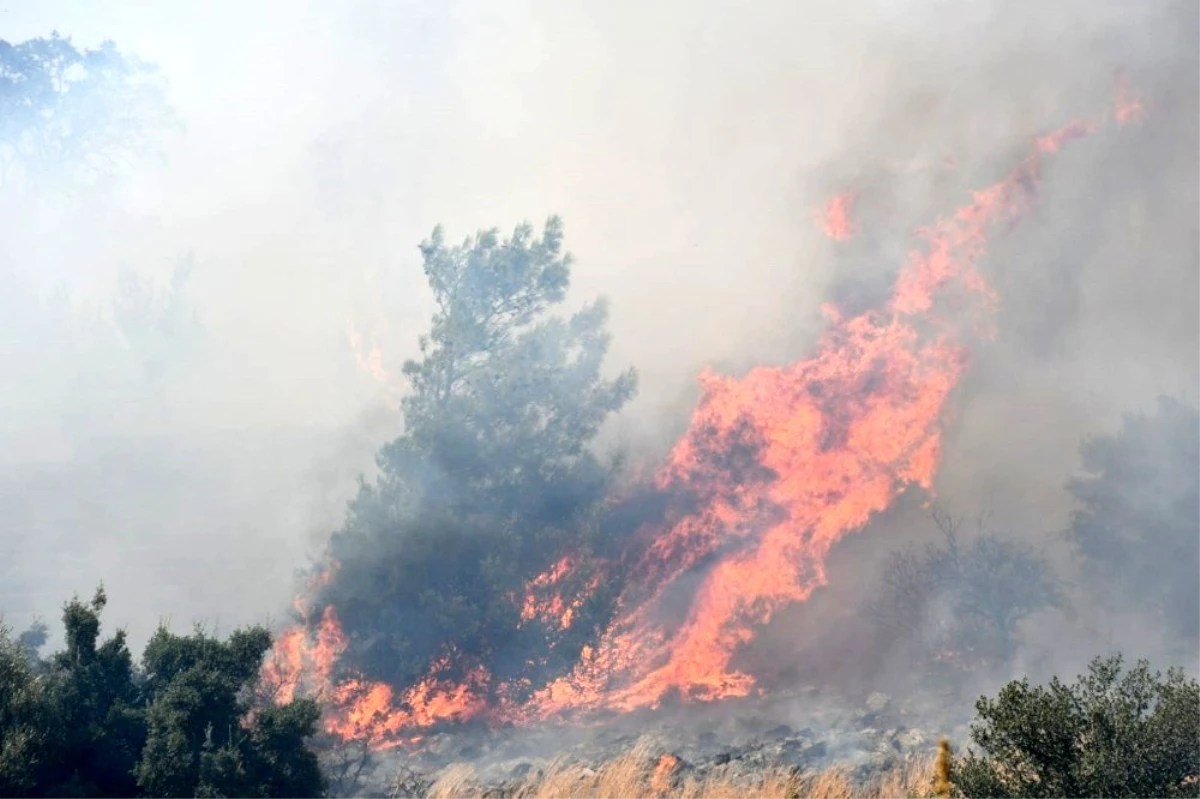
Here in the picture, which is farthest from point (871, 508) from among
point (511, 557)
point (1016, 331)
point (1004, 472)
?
point (511, 557)

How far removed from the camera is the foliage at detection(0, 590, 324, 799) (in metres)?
15.2

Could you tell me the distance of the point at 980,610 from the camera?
111ft

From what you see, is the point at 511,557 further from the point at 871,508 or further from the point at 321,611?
the point at 871,508

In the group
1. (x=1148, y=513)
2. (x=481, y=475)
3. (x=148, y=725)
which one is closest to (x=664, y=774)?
(x=148, y=725)

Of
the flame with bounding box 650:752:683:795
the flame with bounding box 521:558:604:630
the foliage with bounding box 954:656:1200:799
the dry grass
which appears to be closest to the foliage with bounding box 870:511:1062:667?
the flame with bounding box 521:558:604:630

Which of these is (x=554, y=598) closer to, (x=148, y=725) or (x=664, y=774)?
(x=664, y=774)

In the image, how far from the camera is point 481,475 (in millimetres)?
32375

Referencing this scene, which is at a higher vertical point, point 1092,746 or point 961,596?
point 961,596

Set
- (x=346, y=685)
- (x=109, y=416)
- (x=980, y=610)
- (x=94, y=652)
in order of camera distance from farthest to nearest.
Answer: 1. (x=109, y=416)
2. (x=980, y=610)
3. (x=346, y=685)
4. (x=94, y=652)

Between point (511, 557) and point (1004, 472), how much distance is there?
73.2ft

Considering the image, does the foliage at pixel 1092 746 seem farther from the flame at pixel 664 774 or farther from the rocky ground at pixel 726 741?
the rocky ground at pixel 726 741

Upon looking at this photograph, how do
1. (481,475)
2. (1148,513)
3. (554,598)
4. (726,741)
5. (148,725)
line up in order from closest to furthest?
1. (148,725)
2. (726,741)
3. (554,598)
4. (481,475)
5. (1148,513)

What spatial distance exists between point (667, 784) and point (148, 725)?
11.3 meters

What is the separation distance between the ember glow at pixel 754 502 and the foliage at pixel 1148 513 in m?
6.62
